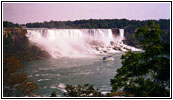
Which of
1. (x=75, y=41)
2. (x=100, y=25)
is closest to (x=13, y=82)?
(x=75, y=41)

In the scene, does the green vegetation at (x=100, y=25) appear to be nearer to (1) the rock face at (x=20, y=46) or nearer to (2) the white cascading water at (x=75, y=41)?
(2) the white cascading water at (x=75, y=41)

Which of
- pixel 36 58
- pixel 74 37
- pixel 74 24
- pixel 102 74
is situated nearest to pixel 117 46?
pixel 74 37

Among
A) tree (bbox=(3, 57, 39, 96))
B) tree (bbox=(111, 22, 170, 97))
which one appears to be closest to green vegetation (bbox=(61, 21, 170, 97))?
tree (bbox=(111, 22, 170, 97))

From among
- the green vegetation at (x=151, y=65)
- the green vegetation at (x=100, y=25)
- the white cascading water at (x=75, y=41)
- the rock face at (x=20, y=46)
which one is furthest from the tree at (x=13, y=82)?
the green vegetation at (x=100, y=25)

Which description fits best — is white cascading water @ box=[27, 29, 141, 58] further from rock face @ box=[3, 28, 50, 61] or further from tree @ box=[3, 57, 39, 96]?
tree @ box=[3, 57, 39, 96]

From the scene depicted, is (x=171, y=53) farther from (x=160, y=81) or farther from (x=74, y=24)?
(x=74, y=24)

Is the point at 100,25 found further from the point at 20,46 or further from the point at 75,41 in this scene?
the point at 20,46
